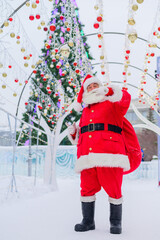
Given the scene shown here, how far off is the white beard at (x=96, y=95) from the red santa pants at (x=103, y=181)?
675 mm

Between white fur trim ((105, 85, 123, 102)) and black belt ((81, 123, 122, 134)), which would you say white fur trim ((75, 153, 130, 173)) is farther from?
white fur trim ((105, 85, 123, 102))

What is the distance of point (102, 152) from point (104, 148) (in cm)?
4

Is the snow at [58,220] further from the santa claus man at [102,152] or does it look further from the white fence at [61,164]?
the white fence at [61,164]

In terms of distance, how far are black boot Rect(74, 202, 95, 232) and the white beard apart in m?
1.00

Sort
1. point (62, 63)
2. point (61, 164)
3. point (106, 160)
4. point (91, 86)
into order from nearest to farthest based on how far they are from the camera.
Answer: point (106, 160) < point (91, 86) < point (62, 63) < point (61, 164)

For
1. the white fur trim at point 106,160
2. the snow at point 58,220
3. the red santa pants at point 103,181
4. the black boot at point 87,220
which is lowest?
the snow at point 58,220

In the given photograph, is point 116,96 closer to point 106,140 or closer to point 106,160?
point 106,140

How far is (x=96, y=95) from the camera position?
2.84 meters

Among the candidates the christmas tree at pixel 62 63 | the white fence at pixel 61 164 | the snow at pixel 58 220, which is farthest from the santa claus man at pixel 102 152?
the white fence at pixel 61 164

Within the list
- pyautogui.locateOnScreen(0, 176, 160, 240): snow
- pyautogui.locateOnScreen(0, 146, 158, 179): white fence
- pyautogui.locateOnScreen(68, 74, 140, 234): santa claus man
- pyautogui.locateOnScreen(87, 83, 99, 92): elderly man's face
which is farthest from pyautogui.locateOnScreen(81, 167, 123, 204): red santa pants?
pyautogui.locateOnScreen(0, 146, 158, 179): white fence

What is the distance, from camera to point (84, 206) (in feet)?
9.04

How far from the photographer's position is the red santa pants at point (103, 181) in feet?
8.66

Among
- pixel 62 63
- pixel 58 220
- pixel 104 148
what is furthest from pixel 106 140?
pixel 62 63

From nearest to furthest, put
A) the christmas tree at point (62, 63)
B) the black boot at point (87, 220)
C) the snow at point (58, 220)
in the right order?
the snow at point (58, 220), the black boot at point (87, 220), the christmas tree at point (62, 63)
